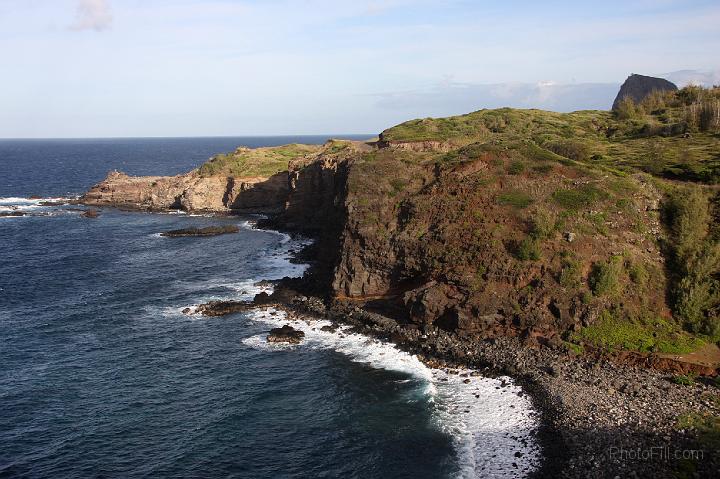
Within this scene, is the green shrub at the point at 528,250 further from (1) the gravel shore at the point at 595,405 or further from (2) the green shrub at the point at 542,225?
(1) the gravel shore at the point at 595,405

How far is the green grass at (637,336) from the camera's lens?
43.1m

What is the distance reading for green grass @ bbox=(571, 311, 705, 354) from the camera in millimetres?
43125

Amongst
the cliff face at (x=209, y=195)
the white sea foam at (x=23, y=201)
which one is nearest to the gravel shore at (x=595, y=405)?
the cliff face at (x=209, y=195)

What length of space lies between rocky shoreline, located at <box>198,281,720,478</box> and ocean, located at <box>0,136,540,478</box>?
5.49 feet

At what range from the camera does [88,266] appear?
7688cm

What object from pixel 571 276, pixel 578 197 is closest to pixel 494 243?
pixel 571 276

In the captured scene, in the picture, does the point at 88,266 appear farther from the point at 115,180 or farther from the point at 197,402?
the point at 115,180

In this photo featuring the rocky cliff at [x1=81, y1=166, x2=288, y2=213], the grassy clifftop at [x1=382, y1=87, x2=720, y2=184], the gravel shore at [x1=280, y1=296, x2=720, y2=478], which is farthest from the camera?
the rocky cliff at [x1=81, y1=166, x2=288, y2=213]

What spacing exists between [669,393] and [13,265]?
8249cm

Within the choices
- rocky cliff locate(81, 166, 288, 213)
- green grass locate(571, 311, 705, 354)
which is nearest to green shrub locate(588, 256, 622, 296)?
green grass locate(571, 311, 705, 354)

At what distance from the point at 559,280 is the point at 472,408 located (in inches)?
649

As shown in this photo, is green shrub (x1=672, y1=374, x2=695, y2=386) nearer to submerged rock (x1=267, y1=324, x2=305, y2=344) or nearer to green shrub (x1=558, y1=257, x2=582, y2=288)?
green shrub (x1=558, y1=257, x2=582, y2=288)

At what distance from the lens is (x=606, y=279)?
47.2m

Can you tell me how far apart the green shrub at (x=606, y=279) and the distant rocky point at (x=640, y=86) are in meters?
95.2
